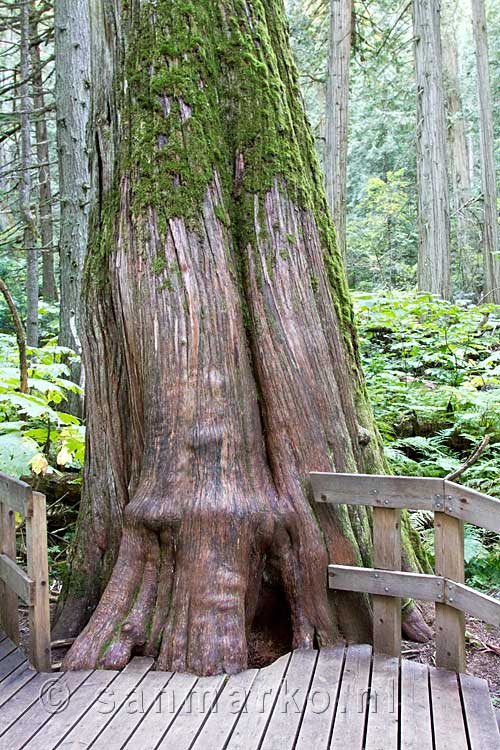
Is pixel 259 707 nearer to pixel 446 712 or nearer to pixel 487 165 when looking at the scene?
pixel 446 712

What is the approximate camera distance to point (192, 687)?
366 centimetres

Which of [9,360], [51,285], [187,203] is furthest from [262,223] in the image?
[51,285]

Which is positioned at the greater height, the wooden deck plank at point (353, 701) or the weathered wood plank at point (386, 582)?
the weathered wood plank at point (386, 582)

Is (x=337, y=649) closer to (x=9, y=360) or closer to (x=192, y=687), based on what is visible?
(x=192, y=687)

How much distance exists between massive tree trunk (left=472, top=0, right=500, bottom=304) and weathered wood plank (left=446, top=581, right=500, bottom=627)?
1644cm

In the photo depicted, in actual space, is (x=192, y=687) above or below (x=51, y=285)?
A: below

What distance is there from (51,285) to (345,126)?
432 inches

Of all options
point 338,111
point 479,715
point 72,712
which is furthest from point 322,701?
point 338,111

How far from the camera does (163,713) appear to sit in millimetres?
3375

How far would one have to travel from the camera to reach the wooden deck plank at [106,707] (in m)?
3.16

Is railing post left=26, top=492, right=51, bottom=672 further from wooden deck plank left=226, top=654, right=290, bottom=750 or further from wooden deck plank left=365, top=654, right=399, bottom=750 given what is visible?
wooden deck plank left=365, top=654, right=399, bottom=750

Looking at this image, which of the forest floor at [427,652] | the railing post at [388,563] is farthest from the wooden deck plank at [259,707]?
the railing post at [388,563]

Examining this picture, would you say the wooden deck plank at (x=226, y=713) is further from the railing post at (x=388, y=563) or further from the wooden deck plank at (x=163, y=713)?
the railing post at (x=388, y=563)

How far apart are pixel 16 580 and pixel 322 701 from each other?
1.98m
